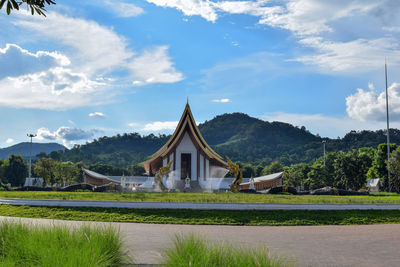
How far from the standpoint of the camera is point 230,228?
32.2 ft

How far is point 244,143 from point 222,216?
241ft

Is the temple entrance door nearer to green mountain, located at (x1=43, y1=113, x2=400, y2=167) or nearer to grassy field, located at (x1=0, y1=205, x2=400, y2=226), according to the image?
grassy field, located at (x1=0, y1=205, x2=400, y2=226)

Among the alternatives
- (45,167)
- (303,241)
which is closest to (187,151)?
(45,167)

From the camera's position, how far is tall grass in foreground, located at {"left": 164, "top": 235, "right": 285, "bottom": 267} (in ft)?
11.9

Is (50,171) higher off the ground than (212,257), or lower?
higher

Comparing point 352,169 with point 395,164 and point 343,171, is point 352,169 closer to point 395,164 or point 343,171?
point 343,171

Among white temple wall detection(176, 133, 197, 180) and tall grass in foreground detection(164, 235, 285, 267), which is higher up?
white temple wall detection(176, 133, 197, 180)

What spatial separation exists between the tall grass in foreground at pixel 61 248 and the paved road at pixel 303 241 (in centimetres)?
28

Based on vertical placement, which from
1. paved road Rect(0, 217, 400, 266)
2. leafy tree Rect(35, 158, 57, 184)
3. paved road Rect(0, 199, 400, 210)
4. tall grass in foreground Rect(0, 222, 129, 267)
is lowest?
paved road Rect(0, 217, 400, 266)

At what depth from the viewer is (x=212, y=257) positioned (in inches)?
153

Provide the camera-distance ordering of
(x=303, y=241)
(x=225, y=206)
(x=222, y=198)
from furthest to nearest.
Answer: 1. (x=222, y=198)
2. (x=225, y=206)
3. (x=303, y=241)

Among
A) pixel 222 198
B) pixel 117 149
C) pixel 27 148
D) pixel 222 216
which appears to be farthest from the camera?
pixel 27 148

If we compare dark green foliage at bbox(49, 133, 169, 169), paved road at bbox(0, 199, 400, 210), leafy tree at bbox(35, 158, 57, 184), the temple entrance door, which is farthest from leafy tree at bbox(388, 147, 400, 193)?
dark green foliage at bbox(49, 133, 169, 169)

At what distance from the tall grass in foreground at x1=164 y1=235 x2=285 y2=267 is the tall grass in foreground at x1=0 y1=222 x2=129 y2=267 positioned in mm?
809
